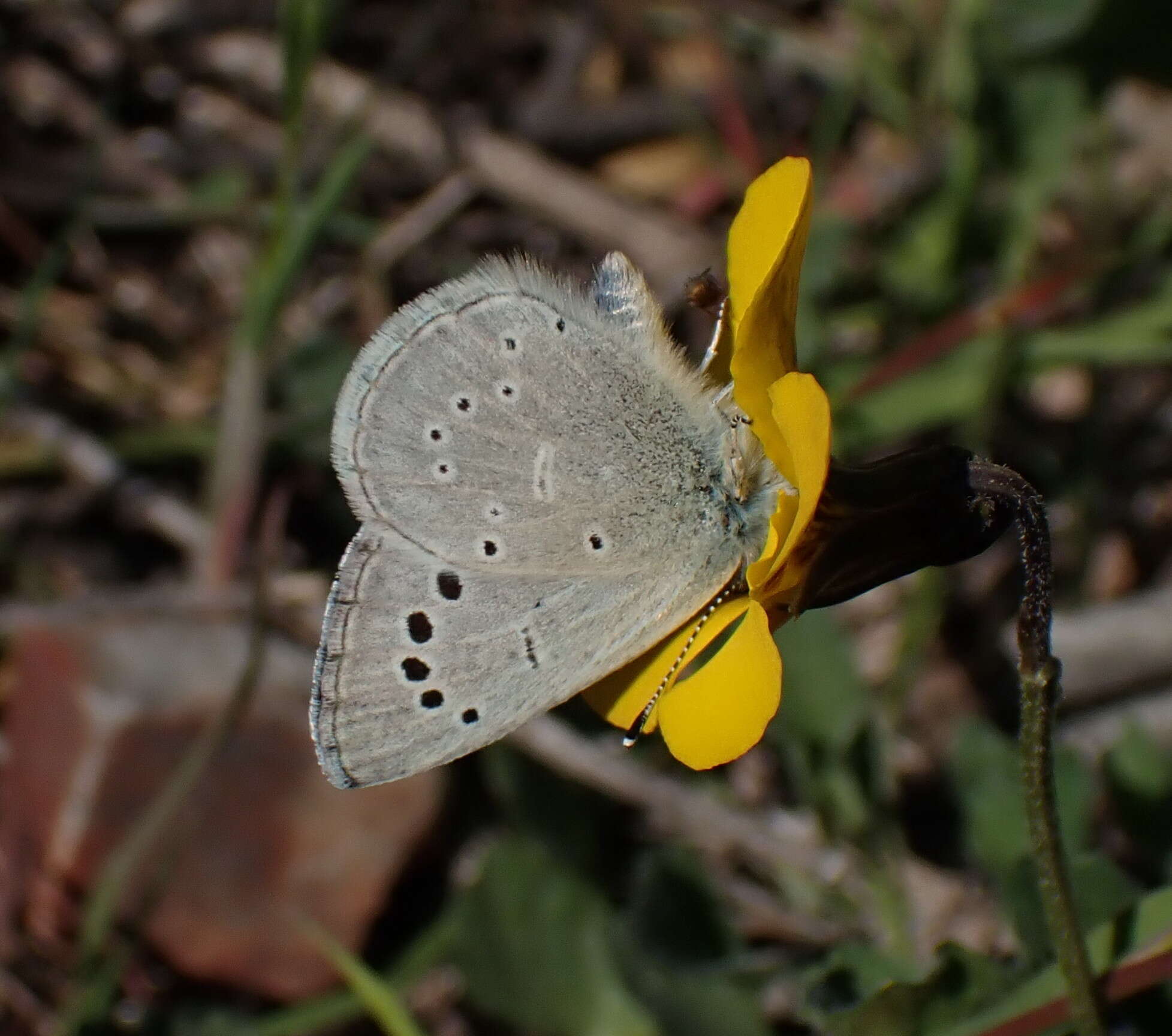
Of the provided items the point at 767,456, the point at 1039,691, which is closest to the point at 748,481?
the point at 767,456

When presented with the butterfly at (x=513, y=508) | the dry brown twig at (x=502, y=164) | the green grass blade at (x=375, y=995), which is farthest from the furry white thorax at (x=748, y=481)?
the dry brown twig at (x=502, y=164)

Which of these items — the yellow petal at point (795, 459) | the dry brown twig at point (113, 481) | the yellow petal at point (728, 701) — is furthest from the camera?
the dry brown twig at point (113, 481)

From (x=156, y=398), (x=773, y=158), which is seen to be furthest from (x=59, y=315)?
(x=773, y=158)

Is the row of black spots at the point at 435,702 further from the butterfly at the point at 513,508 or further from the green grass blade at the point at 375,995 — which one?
the green grass blade at the point at 375,995

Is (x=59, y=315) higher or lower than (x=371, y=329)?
higher

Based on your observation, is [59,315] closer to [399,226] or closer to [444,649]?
[399,226]
